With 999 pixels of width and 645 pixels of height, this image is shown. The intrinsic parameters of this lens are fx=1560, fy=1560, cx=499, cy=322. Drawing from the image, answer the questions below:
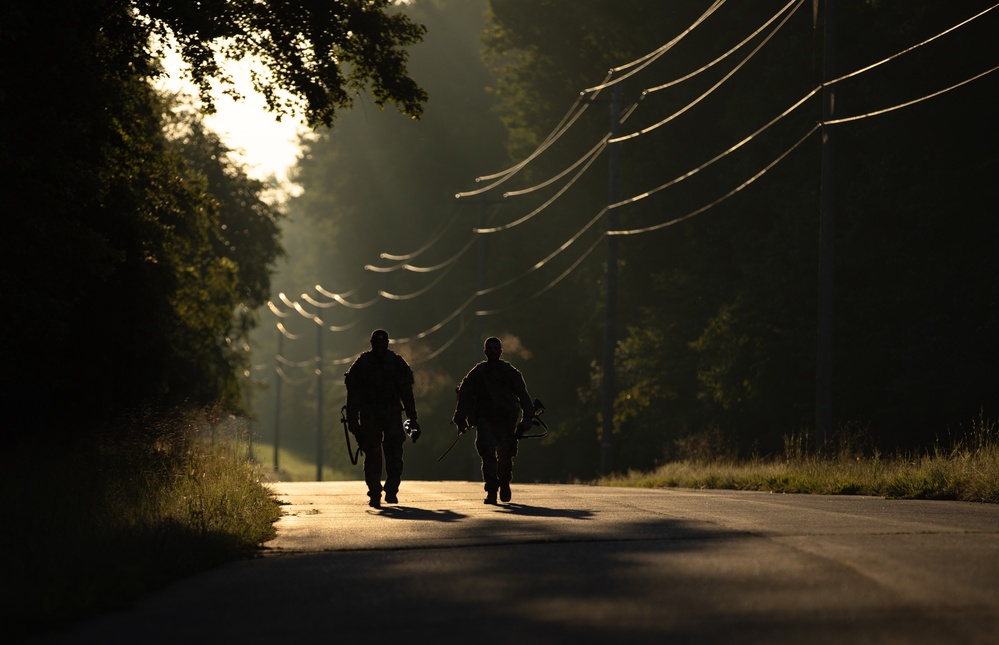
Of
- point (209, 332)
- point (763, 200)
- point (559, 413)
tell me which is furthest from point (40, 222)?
point (559, 413)

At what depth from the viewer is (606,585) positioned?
879cm

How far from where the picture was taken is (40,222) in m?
19.4

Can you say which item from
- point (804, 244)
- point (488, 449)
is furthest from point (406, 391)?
point (804, 244)

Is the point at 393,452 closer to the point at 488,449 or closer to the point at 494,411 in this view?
the point at 488,449

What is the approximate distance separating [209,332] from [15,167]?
61.2 feet

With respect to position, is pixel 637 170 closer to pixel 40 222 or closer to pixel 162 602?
pixel 40 222

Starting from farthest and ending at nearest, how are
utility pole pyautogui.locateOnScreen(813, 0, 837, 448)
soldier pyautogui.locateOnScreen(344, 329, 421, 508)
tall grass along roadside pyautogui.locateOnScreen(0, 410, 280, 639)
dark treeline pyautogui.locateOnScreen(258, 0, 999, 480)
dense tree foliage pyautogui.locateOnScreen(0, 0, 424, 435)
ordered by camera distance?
dark treeline pyautogui.locateOnScreen(258, 0, 999, 480) → utility pole pyautogui.locateOnScreen(813, 0, 837, 448) → dense tree foliage pyautogui.locateOnScreen(0, 0, 424, 435) → soldier pyautogui.locateOnScreen(344, 329, 421, 508) → tall grass along roadside pyautogui.locateOnScreen(0, 410, 280, 639)

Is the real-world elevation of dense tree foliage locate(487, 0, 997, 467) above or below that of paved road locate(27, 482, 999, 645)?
above

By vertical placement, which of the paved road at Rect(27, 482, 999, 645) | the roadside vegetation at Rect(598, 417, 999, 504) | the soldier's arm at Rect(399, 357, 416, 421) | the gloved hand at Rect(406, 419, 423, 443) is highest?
the soldier's arm at Rect(399, 357, 416, 421)

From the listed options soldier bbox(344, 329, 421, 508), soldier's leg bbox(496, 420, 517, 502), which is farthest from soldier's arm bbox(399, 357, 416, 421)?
soldier's leg bbox(496, 420, 517, 502)

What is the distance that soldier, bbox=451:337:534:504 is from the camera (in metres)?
17.9

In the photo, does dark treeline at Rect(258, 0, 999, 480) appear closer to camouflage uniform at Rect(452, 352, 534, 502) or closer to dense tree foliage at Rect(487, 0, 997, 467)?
dense tree foliage at Rect(487, 0, 997, 467)

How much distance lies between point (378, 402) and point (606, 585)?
9.50 meters

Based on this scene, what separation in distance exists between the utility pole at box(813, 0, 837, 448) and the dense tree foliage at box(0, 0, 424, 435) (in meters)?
7.68
